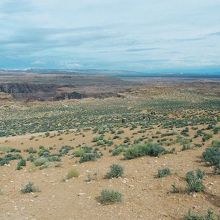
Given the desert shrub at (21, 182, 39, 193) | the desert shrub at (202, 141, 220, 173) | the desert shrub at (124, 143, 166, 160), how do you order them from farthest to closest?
the desert shrub at (124, 143, 166, 160) < the desert shrub at (202, 141, 220, 173) < the desert shrub at (21, 182, 39, 193)

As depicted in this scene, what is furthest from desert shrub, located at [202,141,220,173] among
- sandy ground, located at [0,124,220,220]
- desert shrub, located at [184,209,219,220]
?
desert shrub, located at [184,209,219,220]

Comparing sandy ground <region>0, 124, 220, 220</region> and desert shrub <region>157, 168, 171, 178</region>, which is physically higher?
desert shrub <region>157, 168, 171, 178</region>

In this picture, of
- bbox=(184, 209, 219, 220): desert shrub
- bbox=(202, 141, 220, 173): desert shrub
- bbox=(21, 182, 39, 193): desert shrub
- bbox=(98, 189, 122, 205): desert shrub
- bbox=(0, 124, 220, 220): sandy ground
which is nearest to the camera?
bbox=(184, 209, 219, 220): desert shrub

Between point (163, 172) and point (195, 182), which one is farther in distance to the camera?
point (163, 172)

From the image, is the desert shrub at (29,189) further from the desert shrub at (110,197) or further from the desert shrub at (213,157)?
the desert shrub at (213,157)

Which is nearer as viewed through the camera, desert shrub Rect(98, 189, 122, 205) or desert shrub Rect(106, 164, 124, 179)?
desert shrub Rect(98, 189, 122, 205)

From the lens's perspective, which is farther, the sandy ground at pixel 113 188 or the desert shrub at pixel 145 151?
the desert shrub at pixel 145 151

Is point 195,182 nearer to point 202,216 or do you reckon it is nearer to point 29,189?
point 202,216

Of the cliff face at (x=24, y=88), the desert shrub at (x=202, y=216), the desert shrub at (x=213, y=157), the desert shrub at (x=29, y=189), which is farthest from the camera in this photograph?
the cliff face at (x=24, y=88)

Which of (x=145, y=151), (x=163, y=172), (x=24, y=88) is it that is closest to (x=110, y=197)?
(x=163, y=172)

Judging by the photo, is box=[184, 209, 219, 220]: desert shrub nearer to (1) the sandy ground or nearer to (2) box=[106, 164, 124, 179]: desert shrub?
(1) the sandy ground

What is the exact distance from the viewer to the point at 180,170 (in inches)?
500

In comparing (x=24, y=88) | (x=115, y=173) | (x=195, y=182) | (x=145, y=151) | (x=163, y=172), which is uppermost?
(x=195, y=182)

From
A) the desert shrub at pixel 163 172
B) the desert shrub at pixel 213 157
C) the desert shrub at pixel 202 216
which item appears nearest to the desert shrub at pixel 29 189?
the desert shrub at pixel 163 172
